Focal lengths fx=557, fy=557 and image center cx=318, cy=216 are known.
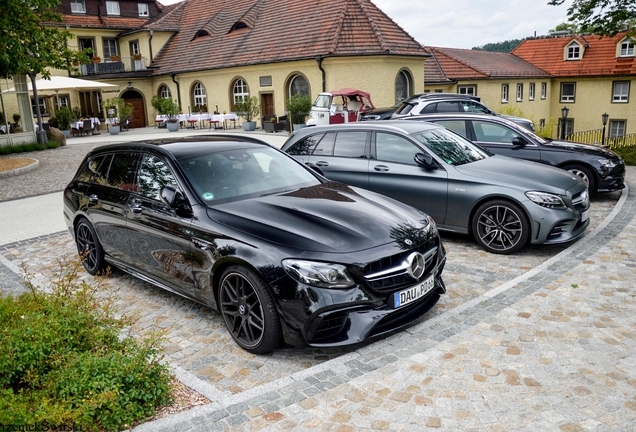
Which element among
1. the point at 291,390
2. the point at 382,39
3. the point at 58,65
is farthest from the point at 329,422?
the point at 382,39

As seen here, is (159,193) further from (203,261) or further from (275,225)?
(275,225)

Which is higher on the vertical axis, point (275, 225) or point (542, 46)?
point (542, 46)

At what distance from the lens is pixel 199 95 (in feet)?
118

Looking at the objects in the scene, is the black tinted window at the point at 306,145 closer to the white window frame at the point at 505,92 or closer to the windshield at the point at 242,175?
the windshield at the point at 242,175

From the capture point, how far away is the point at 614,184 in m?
10.4

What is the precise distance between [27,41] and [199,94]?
20.2 m

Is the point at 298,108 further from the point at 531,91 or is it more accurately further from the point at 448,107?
the point at 531,91

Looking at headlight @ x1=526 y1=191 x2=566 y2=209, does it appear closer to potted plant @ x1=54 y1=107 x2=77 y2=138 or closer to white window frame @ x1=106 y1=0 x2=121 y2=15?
potted plant @ x1=54 y1=107 x2=77 y2=138

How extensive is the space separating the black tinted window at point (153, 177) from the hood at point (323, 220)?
79 centimetres

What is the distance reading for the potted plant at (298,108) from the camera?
90.5ft

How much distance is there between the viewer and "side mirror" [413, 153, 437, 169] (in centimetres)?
775

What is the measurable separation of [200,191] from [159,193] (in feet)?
1.73

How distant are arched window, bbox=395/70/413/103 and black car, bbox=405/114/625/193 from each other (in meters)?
19.0

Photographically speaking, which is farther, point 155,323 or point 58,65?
point 58,65
